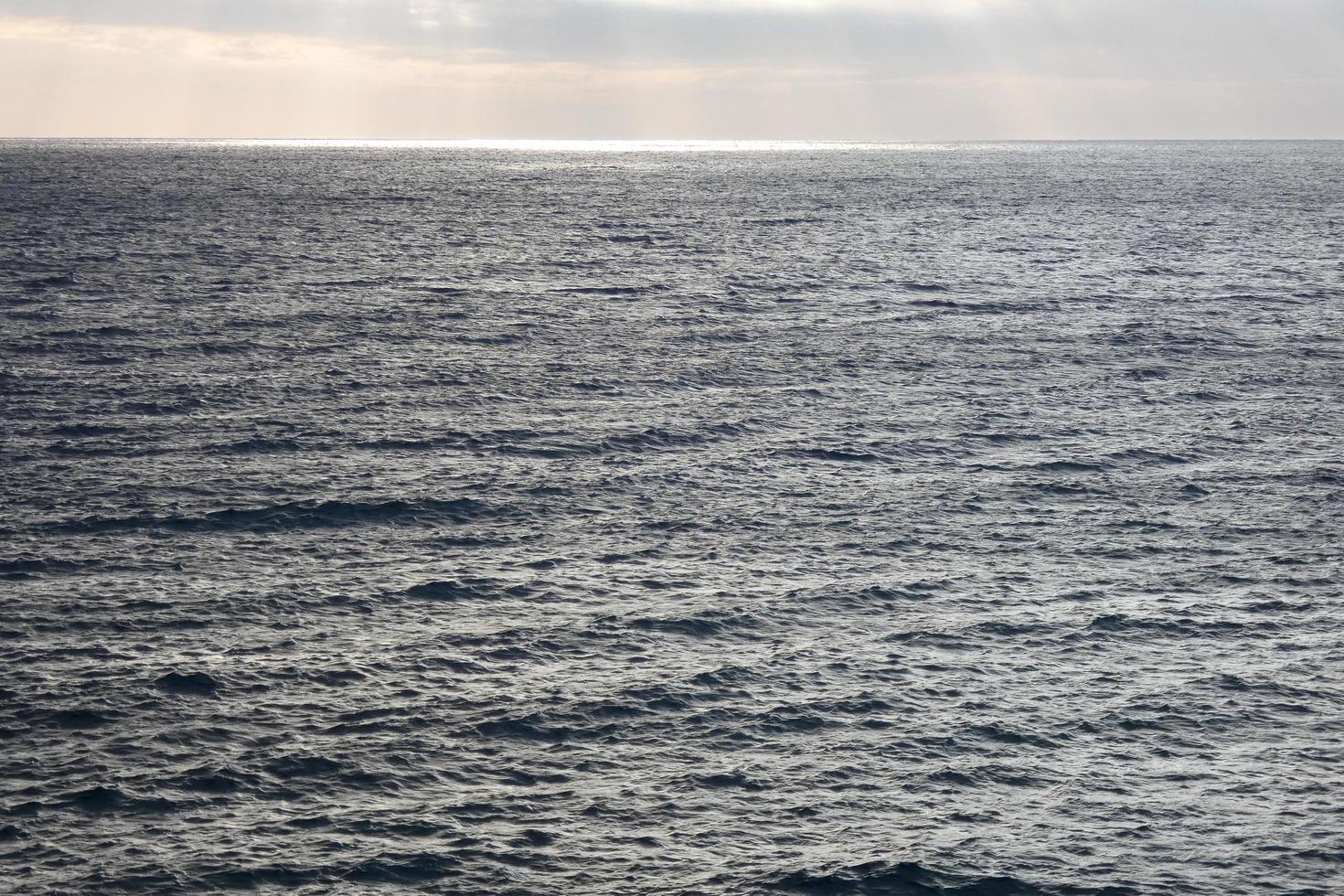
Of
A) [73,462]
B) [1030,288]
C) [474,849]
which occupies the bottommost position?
[474,849]

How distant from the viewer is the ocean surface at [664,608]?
86.4ft

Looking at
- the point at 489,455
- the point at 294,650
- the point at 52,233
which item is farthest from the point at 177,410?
the point at 52,233

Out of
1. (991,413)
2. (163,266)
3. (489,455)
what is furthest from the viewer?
(163,266)

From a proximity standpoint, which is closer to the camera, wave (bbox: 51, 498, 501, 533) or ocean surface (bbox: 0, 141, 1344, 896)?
ocean surface (bbox: 0, 141, 1344, 896)

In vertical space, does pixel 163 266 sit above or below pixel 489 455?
above

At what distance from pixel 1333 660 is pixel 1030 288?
251ft

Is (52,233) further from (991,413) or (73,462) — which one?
(991,413)

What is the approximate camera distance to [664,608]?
3841 centimetres

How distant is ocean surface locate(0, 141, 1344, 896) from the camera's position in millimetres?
26344

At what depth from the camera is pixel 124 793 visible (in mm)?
27109

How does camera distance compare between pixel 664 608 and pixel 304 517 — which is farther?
pixel 304 517

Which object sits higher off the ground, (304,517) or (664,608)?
(304,517)

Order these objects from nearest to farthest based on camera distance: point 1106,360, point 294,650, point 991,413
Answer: point 294,650
point 991,413
point 1106,360

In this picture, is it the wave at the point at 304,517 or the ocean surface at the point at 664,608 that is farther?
the wave at the point at 304,517
